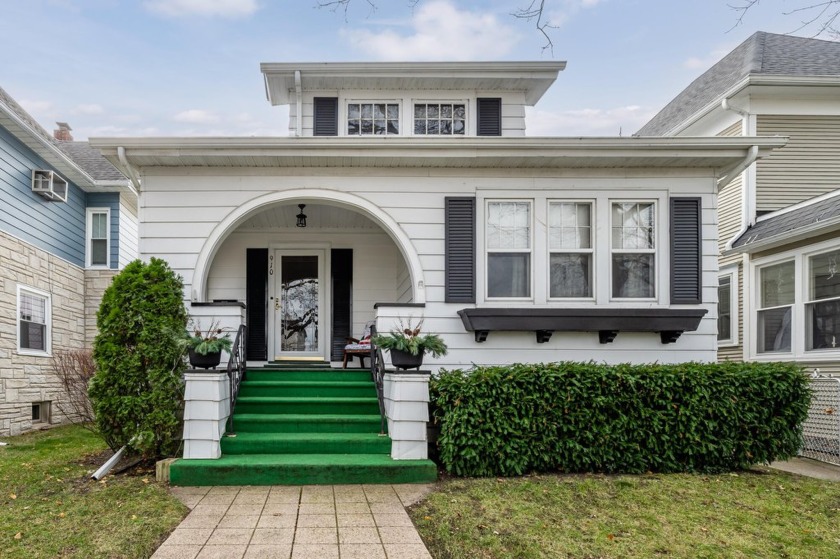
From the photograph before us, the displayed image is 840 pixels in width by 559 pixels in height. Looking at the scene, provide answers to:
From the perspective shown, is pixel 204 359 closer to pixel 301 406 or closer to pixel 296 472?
pixel 301 406

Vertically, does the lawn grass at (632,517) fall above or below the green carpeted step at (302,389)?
below

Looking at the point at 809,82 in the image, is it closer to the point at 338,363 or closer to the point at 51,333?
the point at 338,363

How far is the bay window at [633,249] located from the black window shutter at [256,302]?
486cm

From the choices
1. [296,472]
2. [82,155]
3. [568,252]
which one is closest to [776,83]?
[568,252]

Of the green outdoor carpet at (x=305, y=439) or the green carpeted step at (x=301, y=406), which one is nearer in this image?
the green outdoor carpet at (x=305, y=439)

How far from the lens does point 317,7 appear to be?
13.5 ft

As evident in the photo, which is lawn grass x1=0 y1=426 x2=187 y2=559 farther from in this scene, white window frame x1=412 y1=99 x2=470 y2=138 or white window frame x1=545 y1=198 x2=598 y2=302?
white window frame x1=412 y1=99 x2=470 y2=138

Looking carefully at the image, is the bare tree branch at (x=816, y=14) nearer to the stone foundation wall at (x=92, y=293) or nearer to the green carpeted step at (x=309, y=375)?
the green carpeted step at (x=309, y=375)

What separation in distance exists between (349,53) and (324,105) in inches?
36.7

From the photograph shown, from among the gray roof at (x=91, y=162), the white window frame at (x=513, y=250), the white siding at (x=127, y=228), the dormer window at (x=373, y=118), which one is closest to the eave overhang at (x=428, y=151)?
the white window frame at (x=513, y=250)

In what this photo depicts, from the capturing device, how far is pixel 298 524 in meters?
3.98

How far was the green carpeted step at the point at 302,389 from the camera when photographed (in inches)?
252

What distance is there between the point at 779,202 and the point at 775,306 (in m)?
2.00

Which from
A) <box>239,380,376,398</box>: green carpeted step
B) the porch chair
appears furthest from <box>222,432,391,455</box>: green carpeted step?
the porch chair
